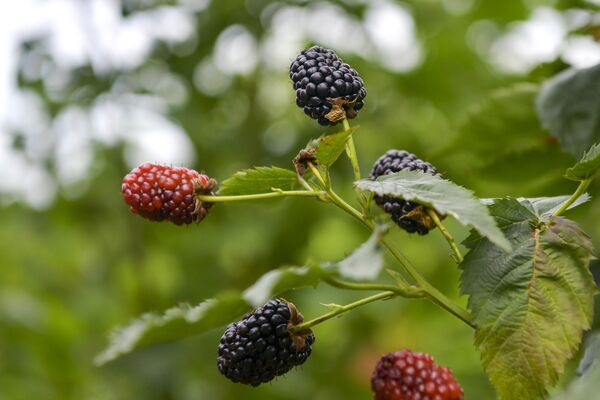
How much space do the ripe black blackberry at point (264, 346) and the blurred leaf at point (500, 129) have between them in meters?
0.86

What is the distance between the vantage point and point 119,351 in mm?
857

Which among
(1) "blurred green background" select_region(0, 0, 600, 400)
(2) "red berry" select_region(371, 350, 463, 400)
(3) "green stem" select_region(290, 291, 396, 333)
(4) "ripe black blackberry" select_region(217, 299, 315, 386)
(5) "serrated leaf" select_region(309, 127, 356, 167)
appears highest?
(5) "serrated leaf" select_region(309, 127, 356, 167)

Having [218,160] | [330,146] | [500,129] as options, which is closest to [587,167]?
[330,146]

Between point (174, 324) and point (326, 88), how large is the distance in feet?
1.31

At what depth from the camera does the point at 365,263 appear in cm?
81

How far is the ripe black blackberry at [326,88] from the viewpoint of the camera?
3.56ft

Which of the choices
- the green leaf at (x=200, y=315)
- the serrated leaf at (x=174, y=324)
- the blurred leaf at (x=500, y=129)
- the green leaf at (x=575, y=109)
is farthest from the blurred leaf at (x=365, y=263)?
the blurred leaf at (x=500, y=129)

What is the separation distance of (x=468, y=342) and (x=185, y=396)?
3.80ft

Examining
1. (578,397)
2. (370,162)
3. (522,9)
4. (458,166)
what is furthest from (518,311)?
(522,9)

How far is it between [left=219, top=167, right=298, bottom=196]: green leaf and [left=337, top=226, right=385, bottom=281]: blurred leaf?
0.68ft

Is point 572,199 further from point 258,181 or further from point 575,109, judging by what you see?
point 575,109

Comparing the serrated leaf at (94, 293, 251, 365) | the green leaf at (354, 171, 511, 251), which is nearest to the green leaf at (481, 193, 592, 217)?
the green leaf at (354, 171, 511, 251)

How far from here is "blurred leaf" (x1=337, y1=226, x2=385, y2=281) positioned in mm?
791

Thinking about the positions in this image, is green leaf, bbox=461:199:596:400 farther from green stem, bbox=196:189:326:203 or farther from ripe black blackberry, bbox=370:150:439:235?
green stem, bbox=196:189:326:203
